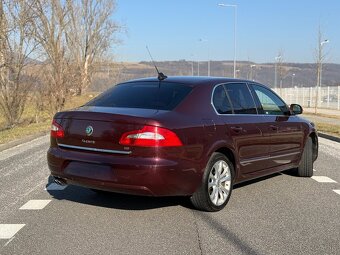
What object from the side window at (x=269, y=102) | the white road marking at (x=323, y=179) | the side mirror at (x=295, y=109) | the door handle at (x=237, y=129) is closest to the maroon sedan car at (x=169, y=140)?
the door handle at (x=237, y=129)

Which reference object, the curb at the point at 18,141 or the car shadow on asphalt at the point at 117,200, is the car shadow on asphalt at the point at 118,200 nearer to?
the car shadow on asphalt at the point at 117,200

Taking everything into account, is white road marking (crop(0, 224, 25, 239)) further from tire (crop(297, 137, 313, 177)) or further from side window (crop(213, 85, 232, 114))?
tire (crop(297, 137, 313, 177))

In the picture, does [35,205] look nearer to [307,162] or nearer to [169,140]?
[169,140]

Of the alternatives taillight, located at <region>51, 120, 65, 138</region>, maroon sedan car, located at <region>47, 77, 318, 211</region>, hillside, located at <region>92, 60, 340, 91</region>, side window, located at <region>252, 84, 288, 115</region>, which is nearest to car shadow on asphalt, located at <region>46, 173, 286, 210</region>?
maroon sedan car, located at <region>47, 77, 318, 211</region>

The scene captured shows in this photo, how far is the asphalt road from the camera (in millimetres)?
4719

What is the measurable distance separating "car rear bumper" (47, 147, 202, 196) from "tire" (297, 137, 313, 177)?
3.15 meters

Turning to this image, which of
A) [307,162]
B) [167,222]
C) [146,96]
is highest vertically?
[146,96]

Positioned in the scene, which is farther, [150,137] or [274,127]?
[274,127]

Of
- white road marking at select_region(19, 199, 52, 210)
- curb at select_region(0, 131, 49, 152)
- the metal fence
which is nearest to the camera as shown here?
white road marking at select_region(19, 199, 52, 210)

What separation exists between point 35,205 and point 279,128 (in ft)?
11.8

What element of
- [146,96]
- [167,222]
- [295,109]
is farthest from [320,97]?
[167,222]

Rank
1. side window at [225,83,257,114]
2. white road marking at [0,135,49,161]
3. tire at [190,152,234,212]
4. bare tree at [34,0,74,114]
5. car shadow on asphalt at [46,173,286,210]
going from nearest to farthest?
tire at [190,152,234,212], car shadow on asphalt at [46,173,286,210], side window at [225,83,257,114], white road marking at [0,135,49,161], bare tree at [34,0,74,114]

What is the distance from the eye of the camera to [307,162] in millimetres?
8297

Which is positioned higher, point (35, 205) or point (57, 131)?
point (57, 131)
